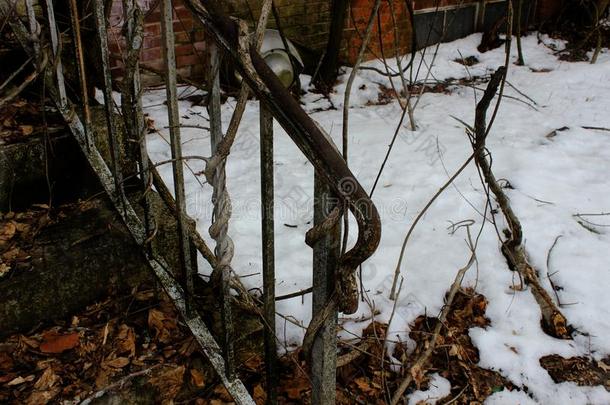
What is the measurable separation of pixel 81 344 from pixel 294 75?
3162mm

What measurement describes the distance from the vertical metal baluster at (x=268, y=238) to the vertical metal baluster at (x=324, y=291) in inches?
5.2

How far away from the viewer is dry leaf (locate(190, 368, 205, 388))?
1.76 m

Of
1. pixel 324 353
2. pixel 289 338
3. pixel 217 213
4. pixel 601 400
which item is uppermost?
pixel 217 213

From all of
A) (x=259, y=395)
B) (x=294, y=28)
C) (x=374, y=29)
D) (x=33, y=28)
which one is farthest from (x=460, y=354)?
(x=374, y=29)

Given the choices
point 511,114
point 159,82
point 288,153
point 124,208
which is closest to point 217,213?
point 124,208

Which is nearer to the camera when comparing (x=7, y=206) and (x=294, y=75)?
(x=7, y=206)

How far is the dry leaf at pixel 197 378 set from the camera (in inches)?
69.4

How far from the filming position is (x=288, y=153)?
354 centimetres

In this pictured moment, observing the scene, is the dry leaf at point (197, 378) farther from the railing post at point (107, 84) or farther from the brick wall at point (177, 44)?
the brick wall at point (177, 44)

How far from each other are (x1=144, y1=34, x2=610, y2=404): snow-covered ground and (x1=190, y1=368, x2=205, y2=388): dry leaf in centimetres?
44

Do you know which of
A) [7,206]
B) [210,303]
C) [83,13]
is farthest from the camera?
[83,13]

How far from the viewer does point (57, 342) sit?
5.68 feet

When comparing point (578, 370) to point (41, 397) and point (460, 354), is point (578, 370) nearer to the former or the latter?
point (460, 354)

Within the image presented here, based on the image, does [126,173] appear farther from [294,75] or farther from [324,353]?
[294,75]
